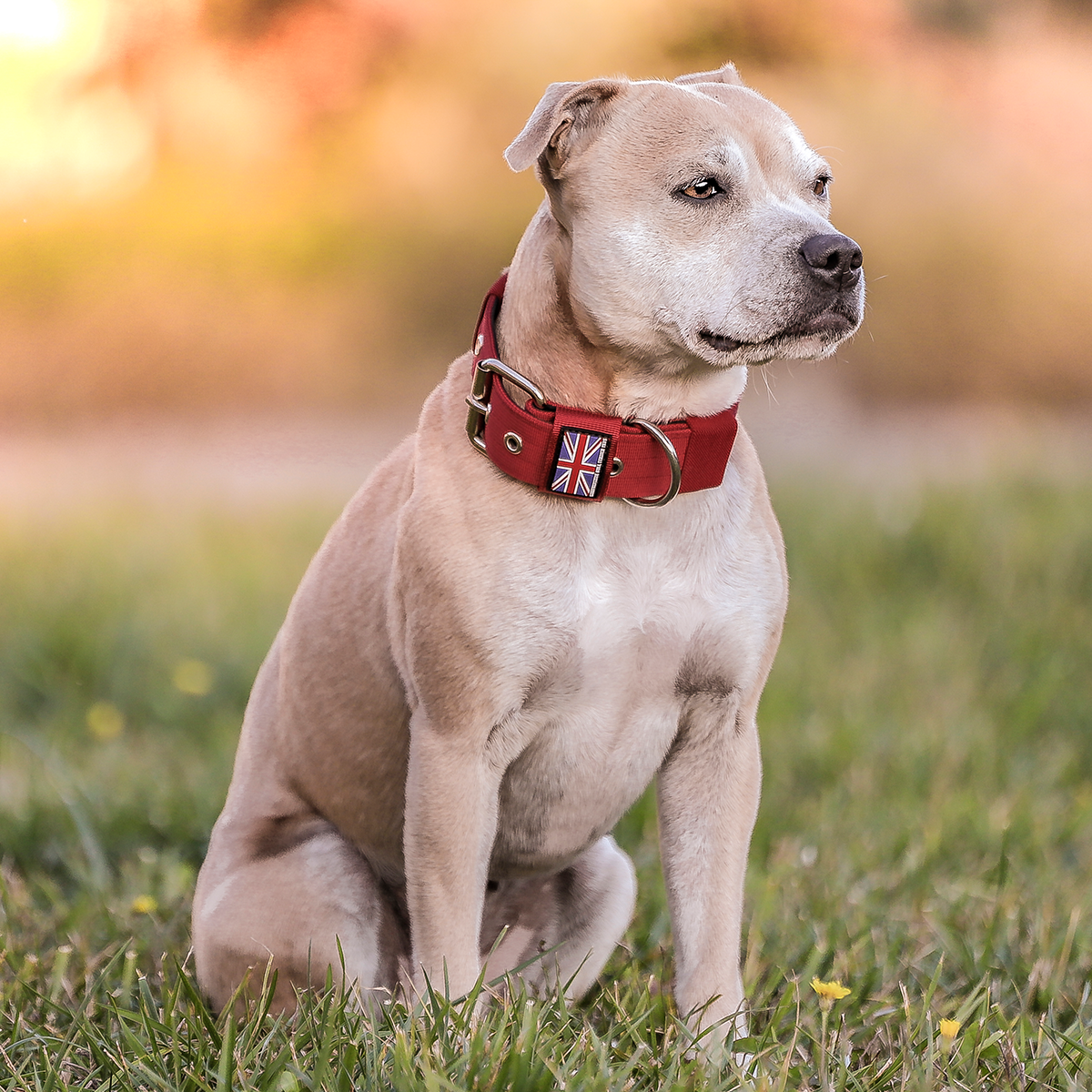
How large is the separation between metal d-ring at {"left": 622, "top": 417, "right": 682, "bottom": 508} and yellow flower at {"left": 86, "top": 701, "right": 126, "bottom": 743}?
108 inches

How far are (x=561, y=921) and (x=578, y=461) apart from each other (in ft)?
3.32

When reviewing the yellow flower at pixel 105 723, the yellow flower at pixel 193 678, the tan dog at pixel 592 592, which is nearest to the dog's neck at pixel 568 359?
the tan dog at pixel 592 592

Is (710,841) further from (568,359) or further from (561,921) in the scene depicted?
(568,359)

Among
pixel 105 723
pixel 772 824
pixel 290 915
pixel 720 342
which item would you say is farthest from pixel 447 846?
pixel 105 723

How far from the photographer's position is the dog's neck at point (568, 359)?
2.17 m

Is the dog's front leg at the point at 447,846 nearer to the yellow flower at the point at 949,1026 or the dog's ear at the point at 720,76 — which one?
the yellow flower at the point at 949,1026

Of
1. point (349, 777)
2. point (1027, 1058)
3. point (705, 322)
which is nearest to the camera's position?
point (705, 322)

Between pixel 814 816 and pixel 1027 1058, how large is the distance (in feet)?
5.00

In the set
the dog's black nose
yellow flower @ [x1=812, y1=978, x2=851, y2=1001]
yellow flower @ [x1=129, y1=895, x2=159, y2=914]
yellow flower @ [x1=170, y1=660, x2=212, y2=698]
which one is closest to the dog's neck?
the dog's black nose

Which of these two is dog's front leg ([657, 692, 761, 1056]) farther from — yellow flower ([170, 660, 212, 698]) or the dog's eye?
yellow flower ([170, 660, 212, 698])

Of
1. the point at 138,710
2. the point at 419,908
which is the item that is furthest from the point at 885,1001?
the point at 138,710

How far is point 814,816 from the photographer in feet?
12.4

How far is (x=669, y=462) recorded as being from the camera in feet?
7.09

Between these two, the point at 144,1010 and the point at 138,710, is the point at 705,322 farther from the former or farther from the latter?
the point at 138,710
